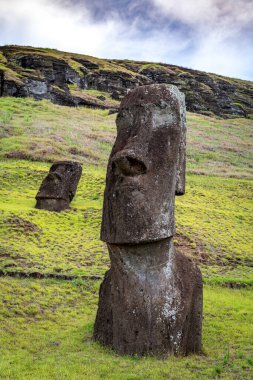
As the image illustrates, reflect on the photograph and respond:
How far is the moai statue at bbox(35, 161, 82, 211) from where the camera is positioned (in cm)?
2102

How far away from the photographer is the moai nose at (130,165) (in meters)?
7.68

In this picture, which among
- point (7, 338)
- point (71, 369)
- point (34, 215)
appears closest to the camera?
point (71, 369)

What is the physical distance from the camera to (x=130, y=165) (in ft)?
25.3

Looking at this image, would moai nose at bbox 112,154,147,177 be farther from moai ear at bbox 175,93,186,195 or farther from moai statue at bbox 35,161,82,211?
moai statue at bbox 35,161,82,211

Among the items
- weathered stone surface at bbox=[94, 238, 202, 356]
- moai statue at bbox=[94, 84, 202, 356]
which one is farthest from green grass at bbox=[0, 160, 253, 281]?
moai statue at bbox=[94, 84, 202, 356]

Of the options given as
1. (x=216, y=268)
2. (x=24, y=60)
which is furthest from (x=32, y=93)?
(x=216, y=268)

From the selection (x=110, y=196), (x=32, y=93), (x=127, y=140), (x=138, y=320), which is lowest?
(x=138, y=320)

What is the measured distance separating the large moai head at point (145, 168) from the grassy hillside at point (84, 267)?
213 centimetres

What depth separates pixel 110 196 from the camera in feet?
25.7

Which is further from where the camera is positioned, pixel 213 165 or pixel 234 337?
pixel 213 165

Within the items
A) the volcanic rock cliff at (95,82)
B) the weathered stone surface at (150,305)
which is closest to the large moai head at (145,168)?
the weathered stone surface at (150,305)

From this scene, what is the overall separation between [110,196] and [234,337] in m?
3.81

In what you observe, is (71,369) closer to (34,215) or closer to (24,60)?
(34,215)

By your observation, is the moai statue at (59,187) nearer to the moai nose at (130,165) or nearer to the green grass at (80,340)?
the green grass at (80,340)
